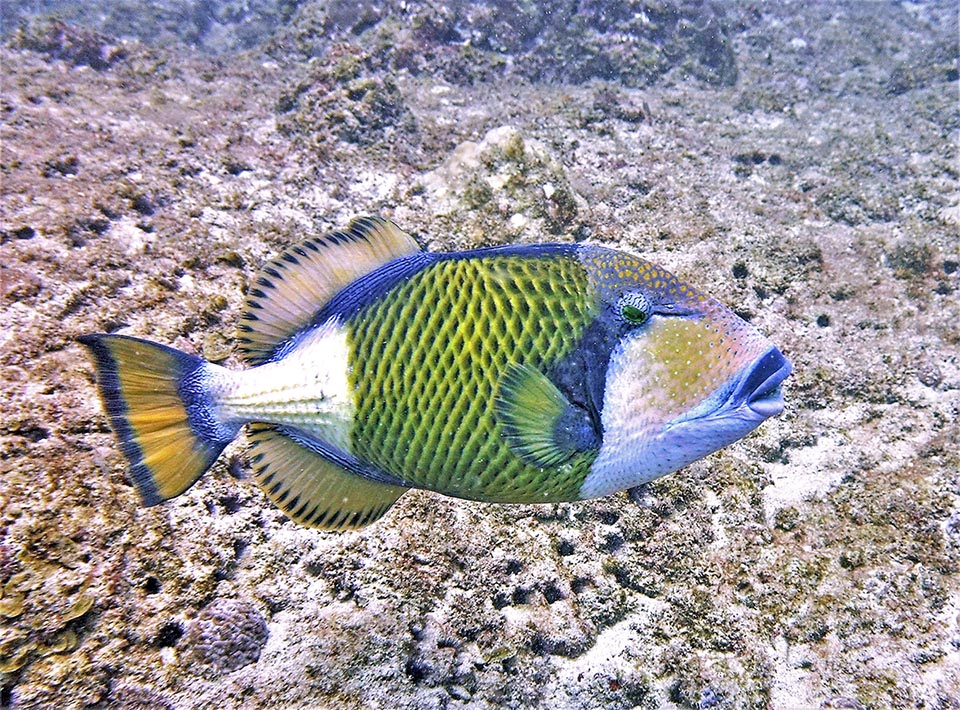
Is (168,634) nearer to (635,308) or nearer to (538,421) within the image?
(538,421)

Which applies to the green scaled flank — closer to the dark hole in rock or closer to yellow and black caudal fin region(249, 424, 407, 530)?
yellow and black caudal fin region(249, 424, 407, 530)

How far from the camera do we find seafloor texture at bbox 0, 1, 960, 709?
2.02 metres

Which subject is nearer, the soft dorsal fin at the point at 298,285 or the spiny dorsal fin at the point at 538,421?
the spiny dorsal fin at the point at 538,421

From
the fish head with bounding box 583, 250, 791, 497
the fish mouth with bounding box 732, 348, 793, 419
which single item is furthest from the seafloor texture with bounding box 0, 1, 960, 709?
the fish mouth with bounding box 732, 348, 793, 419

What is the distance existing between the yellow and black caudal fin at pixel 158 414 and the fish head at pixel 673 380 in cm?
111

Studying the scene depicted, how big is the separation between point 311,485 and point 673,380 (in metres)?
1.07

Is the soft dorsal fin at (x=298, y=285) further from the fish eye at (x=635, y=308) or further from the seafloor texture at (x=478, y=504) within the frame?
the seafloor texture at (x=478, y=504)

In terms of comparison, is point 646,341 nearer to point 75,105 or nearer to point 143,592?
point 143,592

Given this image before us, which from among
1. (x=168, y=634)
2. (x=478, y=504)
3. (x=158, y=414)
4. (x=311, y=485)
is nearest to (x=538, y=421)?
(x=311, y=485)

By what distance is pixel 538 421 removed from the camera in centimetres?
139

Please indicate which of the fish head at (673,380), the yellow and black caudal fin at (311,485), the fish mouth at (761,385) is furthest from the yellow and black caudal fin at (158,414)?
the fish mouth at (761,385)

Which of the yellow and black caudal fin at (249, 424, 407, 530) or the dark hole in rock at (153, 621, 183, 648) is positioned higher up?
the yellow and black caudal fin at (249, 424, 407, 530)

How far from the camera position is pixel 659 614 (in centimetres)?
234

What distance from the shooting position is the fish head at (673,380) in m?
1.38
